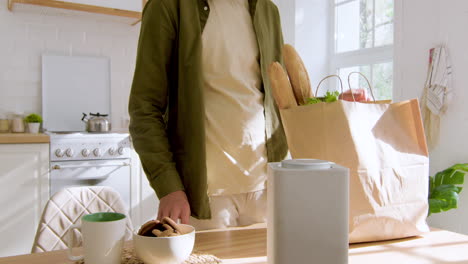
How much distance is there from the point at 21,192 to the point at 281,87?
2266 millimetres

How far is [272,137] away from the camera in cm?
117

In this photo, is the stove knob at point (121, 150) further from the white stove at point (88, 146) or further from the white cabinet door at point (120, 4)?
the white cabinet door at point (120, 4)

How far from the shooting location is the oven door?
2.62 metres

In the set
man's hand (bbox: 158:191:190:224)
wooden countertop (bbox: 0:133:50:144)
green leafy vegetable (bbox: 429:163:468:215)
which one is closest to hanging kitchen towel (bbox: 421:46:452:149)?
green leafy vegetable (bbox: 429:163:468:215)

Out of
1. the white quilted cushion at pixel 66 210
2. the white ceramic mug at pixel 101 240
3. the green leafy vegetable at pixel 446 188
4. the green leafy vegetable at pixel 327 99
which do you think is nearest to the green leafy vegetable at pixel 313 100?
the green leafy vegetable at pixel 327 99

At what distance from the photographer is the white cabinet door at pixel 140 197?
2.87 metres

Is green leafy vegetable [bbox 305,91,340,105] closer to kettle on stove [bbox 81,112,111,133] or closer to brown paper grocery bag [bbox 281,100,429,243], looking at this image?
brown paper grocery bag [bbox 281,100,429,243]

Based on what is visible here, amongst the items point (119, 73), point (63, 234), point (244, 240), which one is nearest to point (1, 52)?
point (119, 73)

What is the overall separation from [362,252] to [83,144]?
2227 mm

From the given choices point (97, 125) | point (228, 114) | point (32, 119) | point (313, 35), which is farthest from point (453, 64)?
point (32, 119)

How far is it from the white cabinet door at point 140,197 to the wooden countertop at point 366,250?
2.03m

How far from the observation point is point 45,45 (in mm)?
3137

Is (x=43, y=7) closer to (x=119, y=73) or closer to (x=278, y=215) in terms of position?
(x=119, y=73)

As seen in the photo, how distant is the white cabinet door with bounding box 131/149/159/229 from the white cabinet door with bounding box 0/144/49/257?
1.78 ft
